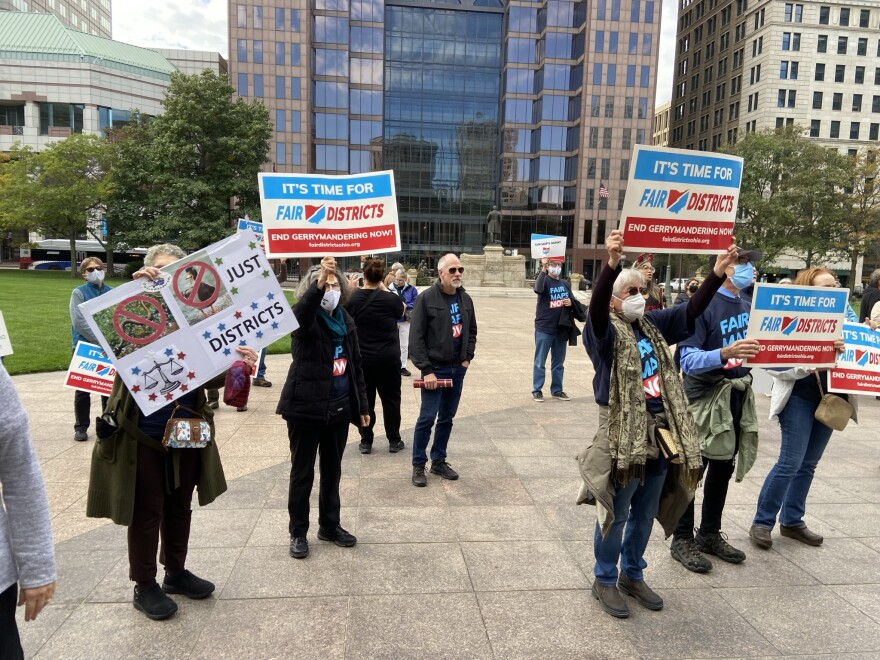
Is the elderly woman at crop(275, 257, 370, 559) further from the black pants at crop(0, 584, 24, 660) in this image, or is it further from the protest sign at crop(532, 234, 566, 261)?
the protest sign at crop(532, 234, 566, 261)

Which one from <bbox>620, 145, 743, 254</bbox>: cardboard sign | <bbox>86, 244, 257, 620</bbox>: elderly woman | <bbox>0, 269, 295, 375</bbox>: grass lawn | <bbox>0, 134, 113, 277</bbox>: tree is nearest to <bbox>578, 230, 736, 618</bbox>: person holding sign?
<bbox>620, 145, 743, 254</bbox>: cardboard sign

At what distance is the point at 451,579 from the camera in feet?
13.1

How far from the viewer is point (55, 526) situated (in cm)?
468

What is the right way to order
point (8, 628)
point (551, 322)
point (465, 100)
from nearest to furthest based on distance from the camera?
point (8, 628) < point (551, 322) < point (465, 100)

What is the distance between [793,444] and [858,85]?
3506 inches

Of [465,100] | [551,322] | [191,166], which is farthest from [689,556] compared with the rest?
[465,100]

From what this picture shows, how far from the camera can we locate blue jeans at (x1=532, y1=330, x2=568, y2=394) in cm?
955

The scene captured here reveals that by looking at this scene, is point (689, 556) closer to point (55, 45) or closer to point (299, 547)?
point (299, 547)

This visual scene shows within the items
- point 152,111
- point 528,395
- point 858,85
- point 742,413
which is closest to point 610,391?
point 742,413

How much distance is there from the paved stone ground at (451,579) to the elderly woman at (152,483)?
0.21m

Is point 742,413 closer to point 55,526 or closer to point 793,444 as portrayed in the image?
point 793,444

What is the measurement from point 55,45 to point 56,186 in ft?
120

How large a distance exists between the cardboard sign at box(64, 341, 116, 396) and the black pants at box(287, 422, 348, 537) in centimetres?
315

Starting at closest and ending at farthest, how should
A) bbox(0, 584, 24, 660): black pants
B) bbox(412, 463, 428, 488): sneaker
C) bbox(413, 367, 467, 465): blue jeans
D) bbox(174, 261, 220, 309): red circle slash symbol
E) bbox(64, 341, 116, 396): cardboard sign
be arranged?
bbox(0, 584, 24, 660): black pants → bbox(174, 261, 220, 309): red circle slash symbol → bbox(412, 463, 428, 488): sneaker → bbox(413, 367, 467, 465): blue jeans → bbox(64, 341, 116, 396): cardboard sign
